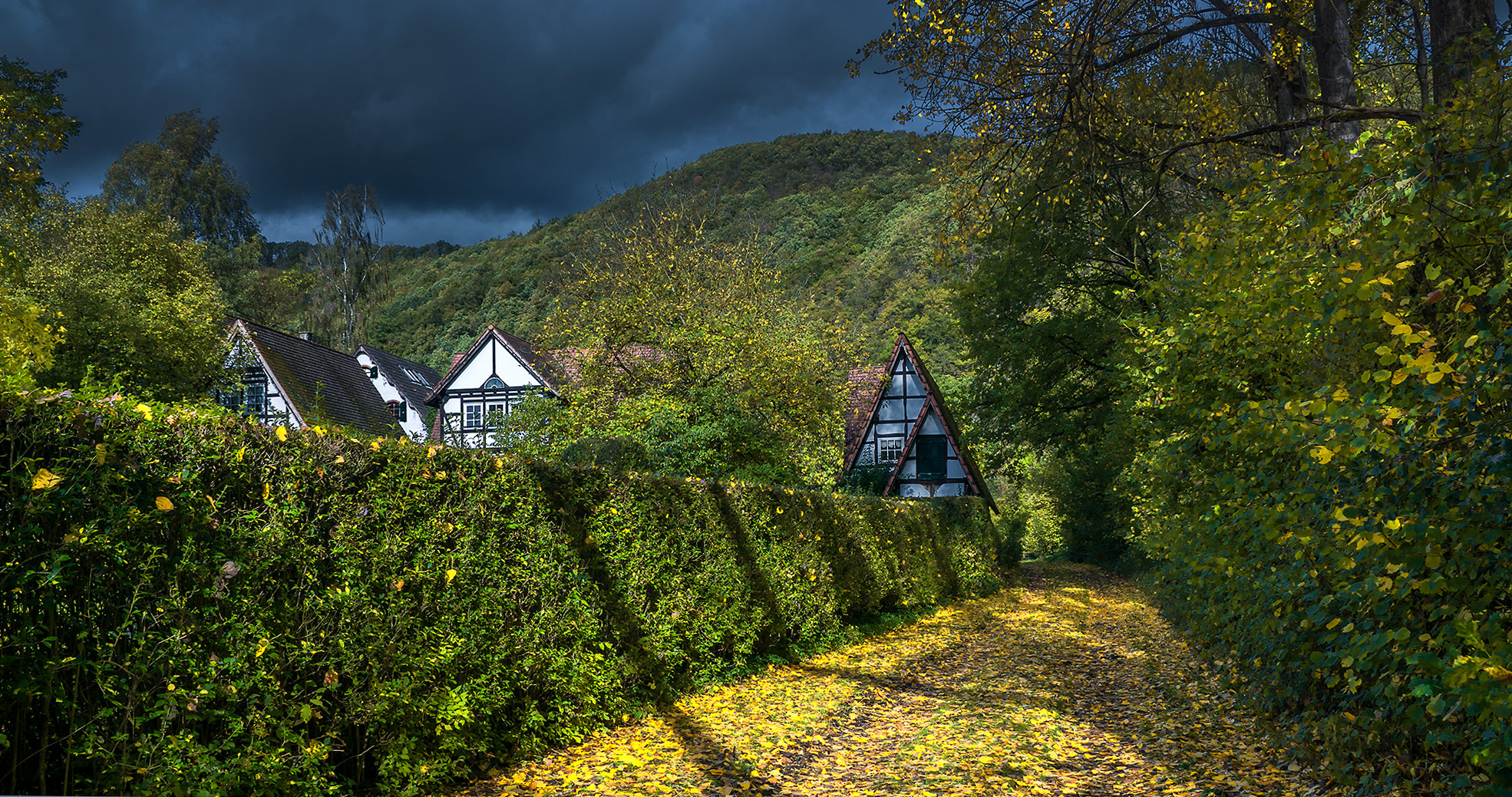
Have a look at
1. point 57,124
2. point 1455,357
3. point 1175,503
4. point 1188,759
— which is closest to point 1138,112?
point 1175,503

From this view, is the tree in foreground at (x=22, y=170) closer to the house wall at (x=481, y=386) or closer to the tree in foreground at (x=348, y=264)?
the house wall at (x=481, y=386)

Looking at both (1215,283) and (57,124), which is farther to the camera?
(57,124)

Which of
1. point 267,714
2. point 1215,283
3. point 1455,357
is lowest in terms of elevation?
point 267,714

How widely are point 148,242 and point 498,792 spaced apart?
3973cm

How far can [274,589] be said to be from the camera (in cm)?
387

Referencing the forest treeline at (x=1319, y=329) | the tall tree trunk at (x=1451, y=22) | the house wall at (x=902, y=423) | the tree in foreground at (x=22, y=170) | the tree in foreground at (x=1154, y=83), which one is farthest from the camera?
the house wall at (x=902, y=423)

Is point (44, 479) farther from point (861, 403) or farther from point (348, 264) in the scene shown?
point (348, 264)

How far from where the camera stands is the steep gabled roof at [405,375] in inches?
1603

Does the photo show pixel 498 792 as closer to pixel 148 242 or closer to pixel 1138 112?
pixel 1138 112

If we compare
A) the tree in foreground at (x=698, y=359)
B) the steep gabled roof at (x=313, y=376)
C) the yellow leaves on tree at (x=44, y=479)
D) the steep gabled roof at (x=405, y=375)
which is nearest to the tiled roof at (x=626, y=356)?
the tree in foreground at (x=698, y=359)

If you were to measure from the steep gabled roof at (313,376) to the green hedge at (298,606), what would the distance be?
75.4ft

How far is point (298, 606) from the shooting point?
398 cm

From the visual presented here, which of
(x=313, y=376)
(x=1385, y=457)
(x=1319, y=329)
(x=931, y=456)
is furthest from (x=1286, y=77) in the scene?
(x=313, y=376)

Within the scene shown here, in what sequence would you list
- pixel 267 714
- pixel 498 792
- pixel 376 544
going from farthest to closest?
1. pixel 498 792
2. pixel 376 544
3. pixel 267 714
